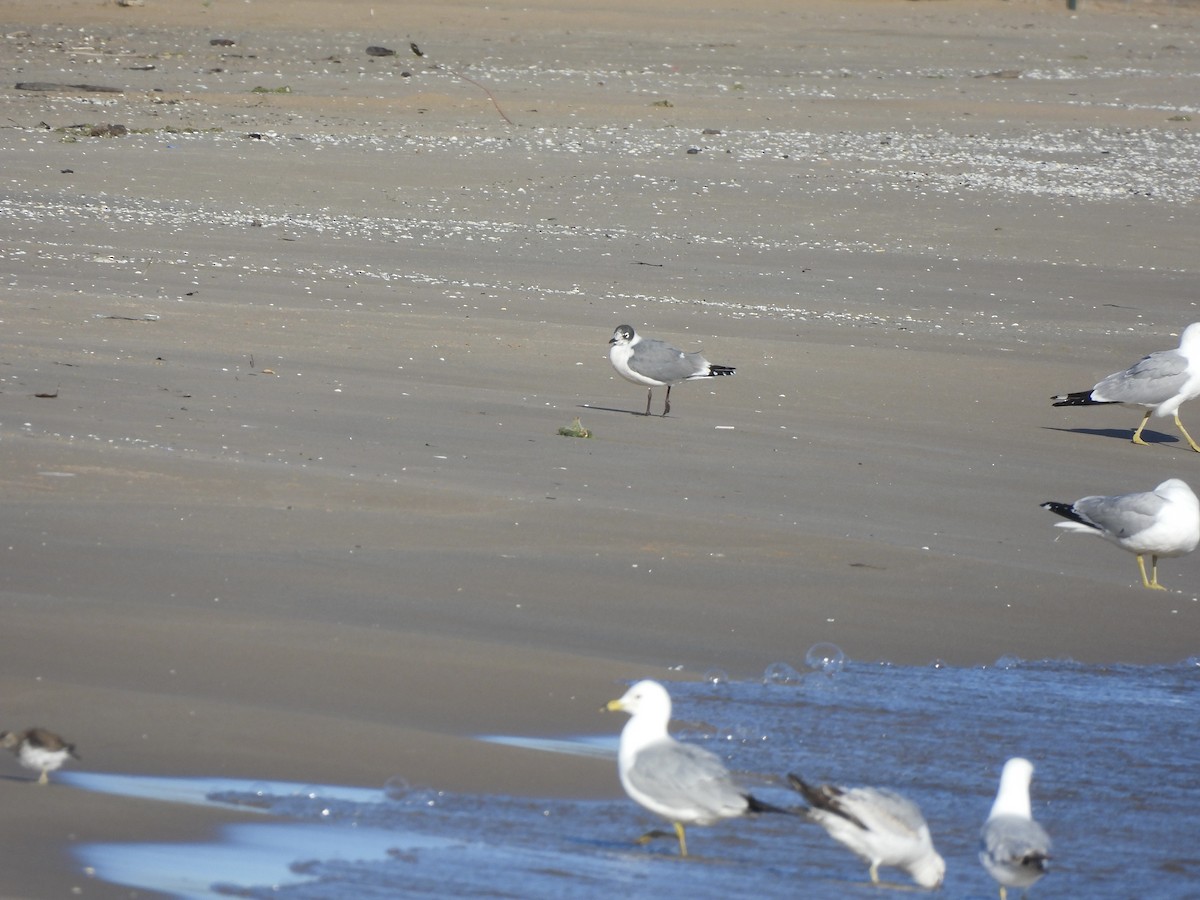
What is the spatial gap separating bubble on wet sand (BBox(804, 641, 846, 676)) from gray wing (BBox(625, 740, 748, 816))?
5.09ft

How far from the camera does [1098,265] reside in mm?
15156

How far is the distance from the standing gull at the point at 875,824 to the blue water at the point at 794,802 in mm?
176

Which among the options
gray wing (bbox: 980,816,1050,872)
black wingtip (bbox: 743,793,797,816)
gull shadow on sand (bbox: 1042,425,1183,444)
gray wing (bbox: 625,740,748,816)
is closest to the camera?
gray wing (bbox: 980,816,1050,872)

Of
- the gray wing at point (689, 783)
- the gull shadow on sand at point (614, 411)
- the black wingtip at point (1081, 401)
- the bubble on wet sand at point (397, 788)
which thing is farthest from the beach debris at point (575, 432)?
the gray wing at point (689, 783)

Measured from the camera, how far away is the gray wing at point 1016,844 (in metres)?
3.98

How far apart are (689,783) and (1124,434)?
7140mm

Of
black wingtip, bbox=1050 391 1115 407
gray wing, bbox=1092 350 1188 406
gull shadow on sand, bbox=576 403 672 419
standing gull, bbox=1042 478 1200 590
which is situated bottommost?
standing gull, bbox=1042 478 1200 590

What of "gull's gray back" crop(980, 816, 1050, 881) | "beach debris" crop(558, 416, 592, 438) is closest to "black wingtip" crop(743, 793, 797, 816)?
"gull's gray back" crop(980, 816, 1050, 881)

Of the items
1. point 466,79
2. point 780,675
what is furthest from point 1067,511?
point 466,79

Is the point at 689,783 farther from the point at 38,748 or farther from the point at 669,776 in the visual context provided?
the point at 38,748

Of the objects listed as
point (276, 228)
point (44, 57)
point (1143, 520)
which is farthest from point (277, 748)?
point (44, 57)

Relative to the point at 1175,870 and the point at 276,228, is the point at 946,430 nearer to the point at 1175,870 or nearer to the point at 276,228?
the point at 1175,870

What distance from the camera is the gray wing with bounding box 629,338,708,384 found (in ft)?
32.1

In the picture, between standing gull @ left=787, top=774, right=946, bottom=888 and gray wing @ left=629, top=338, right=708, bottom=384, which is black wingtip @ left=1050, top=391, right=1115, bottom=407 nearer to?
gray wing @ left=629, top=338, right=708, bottom=384
